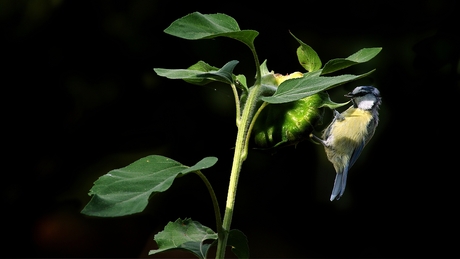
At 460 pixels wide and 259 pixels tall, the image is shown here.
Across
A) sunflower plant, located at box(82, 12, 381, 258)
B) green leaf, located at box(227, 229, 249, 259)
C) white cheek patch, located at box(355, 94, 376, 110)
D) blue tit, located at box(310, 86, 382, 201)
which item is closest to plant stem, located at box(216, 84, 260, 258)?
sunflower plant, located at box(82, 12, 381, 258)

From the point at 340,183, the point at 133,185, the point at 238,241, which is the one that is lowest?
the point at 340,183

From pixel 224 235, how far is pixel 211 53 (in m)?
1.53

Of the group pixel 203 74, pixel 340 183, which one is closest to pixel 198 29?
pixel 203 74

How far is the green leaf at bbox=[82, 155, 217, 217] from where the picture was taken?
0.57m

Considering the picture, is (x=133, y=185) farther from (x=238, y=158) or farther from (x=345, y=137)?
(x=345, y=137)

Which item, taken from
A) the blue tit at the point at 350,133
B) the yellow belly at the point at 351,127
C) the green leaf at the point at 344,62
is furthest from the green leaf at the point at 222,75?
the yellow belly at the point at 351,127

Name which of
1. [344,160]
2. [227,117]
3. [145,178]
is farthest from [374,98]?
[145,178]

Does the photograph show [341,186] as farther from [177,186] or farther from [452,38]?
[452,38]

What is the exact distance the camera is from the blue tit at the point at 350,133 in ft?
4.46

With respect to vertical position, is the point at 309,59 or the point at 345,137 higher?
the point at 309,59

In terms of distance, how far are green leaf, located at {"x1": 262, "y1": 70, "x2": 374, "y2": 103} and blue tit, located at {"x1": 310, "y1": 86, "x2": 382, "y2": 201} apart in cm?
56

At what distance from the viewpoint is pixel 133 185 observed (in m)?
0.63

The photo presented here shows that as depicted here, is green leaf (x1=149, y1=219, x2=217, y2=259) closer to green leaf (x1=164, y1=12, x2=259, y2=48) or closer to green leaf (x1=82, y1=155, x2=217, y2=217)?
green leaf (x1=82, y1=155, x2=217, y2=217)

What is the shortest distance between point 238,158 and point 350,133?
80cm
